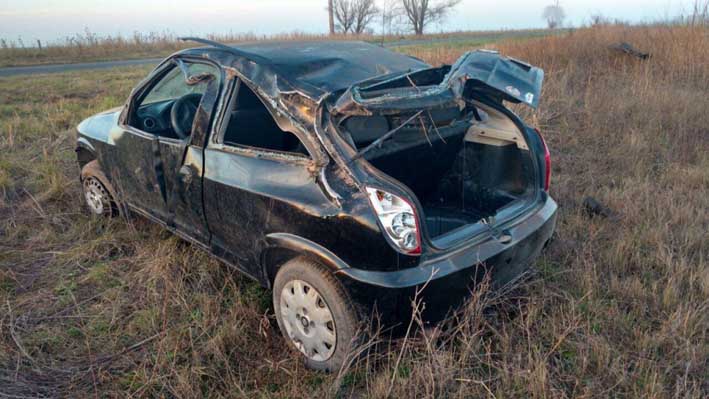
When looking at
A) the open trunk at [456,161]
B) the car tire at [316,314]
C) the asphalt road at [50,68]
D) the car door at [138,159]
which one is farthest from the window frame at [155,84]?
the asphalt road at [50,68]

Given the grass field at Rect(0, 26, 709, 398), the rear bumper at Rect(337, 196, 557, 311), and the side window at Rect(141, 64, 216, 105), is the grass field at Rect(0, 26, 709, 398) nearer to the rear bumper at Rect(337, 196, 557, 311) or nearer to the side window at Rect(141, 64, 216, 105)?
the rear bumper at Rect(337, 196, 557, 311)

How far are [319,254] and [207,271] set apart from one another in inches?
56.3

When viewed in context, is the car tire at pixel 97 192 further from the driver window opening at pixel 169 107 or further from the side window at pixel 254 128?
the side window at pixel 254 128

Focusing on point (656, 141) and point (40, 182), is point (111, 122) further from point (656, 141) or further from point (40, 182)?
point (656, 141)

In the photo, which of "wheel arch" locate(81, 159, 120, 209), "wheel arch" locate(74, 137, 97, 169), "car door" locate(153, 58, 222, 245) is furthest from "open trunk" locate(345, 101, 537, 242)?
"wheel arch" locate(74, 137, 97, 169)

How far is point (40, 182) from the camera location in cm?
536

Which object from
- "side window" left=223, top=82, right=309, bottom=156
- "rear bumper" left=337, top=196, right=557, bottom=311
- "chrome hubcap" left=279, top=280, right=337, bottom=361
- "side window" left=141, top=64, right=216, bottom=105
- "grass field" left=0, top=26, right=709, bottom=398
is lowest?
"grass field" left=0, top=26, right=709, bottom=398

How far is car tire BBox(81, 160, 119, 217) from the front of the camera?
4.21 meters

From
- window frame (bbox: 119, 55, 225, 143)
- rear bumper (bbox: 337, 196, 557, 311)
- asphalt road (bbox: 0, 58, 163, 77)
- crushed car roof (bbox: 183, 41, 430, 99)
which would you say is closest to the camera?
rear bumper (bbox: 337, 196, 557, 311)

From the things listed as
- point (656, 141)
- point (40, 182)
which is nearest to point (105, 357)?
point (40, 182)

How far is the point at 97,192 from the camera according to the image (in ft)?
14.4

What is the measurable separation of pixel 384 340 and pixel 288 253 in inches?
26.0

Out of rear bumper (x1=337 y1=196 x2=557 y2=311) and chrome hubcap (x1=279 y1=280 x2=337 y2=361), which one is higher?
rear bumper (x1=337 y1=196 x2=557 y2=311)

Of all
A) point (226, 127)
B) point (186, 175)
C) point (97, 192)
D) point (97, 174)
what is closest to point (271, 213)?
point (226, 127)
